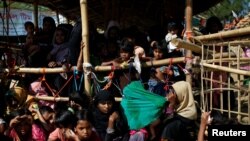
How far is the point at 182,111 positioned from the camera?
16.2 ft

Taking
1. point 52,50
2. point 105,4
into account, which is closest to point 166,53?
point 52,50

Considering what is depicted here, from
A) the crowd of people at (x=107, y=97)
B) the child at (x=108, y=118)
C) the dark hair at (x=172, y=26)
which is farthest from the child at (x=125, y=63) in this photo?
the dark hair at (x=172, y=26)

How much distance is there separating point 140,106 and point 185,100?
460 millimetres

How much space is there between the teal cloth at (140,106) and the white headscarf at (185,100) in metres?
0.17

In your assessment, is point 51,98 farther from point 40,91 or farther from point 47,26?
point 47,26

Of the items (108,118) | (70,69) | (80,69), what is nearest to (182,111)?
(108,118)

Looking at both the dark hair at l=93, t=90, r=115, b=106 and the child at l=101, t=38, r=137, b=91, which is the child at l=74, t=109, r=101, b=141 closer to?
the dark hair at l=93, t=90, r=115, b=106

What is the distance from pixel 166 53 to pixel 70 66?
117 centimetres

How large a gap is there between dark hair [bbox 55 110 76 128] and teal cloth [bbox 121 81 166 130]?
Answer: 559 millimetres

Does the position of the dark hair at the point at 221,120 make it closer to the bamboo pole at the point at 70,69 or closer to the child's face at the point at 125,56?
the bamboo pole at the point at 70,69

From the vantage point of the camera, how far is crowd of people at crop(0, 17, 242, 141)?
4.95m

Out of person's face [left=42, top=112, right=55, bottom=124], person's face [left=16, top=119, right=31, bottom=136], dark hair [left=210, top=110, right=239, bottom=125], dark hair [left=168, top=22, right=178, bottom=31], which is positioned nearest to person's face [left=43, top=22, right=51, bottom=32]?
person's face [left=42, top=112, right=55, bottom=124]

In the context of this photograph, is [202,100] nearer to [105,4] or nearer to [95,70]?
[95,70]

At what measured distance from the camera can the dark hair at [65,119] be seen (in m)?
5.12
